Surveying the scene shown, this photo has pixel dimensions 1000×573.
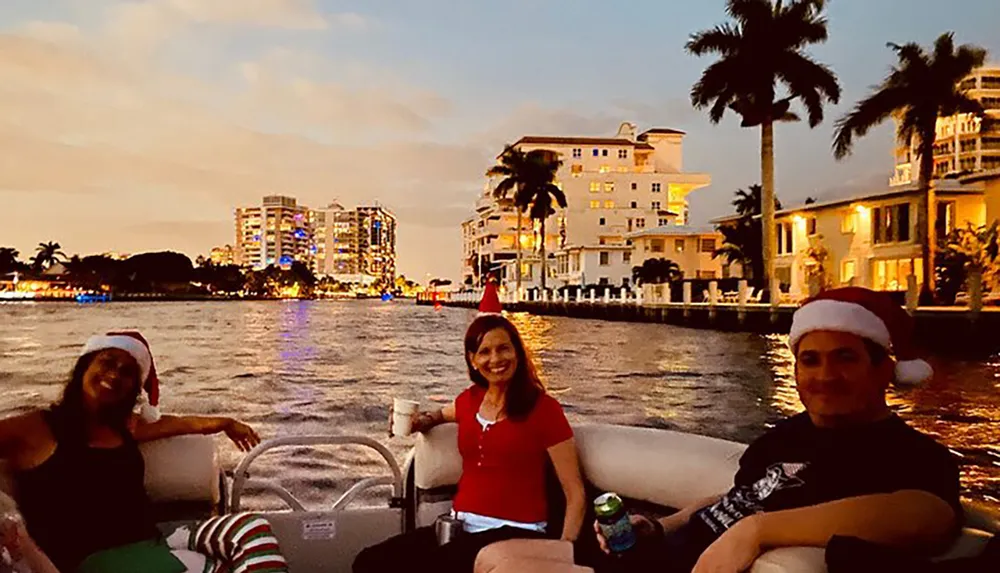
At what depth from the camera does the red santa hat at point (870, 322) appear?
9.13 ft

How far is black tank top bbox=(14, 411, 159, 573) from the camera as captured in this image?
3275 millimetres

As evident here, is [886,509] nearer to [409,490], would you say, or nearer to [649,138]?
[409,490]

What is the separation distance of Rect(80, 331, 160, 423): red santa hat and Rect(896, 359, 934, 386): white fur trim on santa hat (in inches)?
100

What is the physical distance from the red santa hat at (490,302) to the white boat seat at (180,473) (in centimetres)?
125

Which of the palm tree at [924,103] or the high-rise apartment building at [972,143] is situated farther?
the high-rise apartment building at [972,143]

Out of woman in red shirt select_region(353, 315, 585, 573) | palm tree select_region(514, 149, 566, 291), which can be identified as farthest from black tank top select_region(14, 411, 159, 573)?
palm tree select_region(514, 149, 566, 291)

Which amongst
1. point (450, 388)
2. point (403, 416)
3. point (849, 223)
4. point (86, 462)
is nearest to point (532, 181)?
point (849, 223)

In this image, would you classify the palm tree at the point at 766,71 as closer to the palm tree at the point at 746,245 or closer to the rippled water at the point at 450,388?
the rippled water at the point at 450,388

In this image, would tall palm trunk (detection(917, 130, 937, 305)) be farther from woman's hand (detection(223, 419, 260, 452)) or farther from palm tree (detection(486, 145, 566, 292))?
palm tree (detection(486, 145, 566, 292))

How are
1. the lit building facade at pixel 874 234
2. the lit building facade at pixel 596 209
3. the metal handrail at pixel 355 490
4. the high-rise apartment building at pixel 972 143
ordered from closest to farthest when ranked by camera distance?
1. the metal handrail at pixel 355 490
2. the lit building facade at pixel 874 234
3. the lit building facade at pixel 596 209
4. the high-rise apartment building at pixel 972 143

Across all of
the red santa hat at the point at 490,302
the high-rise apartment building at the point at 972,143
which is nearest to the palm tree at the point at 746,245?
the red santa hat at the point at 490,302

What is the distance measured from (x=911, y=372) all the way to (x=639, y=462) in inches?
44.9

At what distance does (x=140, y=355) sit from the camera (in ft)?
11.9

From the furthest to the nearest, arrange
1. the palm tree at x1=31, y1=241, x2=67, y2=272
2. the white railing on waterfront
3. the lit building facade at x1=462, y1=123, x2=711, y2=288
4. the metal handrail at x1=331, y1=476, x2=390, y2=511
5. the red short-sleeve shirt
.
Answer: the palm tree at x1=31, y1=241, x2=67, y2=272
the lit building facade at x1=462, y1=123, x2=711, y2=288
the white railing on waterfront
the metal handrail at x1=331, y1=476, x2=390, y2=511
the red short-sleeve shirt
